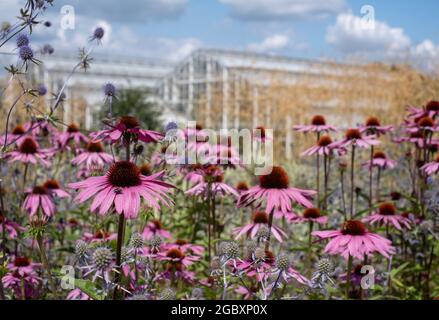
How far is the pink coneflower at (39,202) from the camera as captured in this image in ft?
6.54

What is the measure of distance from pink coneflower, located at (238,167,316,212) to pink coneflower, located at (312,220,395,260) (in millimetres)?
107

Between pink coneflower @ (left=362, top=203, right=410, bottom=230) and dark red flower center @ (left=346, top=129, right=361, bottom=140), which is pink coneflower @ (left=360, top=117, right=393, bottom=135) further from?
pink coneflower @ (left=362, top=203, right=410, bottom=230)

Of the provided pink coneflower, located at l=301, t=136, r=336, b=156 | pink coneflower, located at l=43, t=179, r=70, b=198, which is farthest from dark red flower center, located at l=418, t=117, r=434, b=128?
pink coneflower, located at l=43, t=179, r=70, b=198

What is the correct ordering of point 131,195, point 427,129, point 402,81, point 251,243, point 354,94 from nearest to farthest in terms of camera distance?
point 131,195
point 251,243
point 427,129
point 402,81
point 354,94

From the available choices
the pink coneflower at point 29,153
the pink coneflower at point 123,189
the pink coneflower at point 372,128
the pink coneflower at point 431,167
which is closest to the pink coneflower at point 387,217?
the pink coneflower at point 431,167

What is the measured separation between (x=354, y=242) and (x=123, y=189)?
621mm

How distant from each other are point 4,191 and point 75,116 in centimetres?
854

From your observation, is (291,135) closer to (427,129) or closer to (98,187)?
(427,129)

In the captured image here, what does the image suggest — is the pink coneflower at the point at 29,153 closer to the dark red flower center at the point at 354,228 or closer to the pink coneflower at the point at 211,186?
the pink coneflower at the point at 211,186

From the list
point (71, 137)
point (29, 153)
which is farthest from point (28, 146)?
point (71, 137)

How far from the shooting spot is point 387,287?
1977mm

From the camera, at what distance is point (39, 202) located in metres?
2.03

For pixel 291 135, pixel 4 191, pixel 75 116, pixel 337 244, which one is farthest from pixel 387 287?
pixel 75 116

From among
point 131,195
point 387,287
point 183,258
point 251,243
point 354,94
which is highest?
point 354,94
